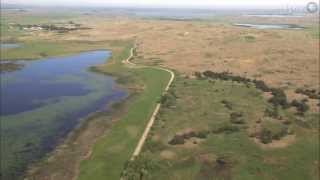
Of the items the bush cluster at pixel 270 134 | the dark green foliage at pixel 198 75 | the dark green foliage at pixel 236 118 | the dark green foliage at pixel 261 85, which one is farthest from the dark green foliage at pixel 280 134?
the dark green foliage at pixel 198 75

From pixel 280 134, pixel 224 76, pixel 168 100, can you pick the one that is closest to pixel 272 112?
pixel 280 134

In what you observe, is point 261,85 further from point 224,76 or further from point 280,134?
point 280,134

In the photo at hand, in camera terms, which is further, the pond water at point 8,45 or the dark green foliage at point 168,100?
the pond water at point 8,45

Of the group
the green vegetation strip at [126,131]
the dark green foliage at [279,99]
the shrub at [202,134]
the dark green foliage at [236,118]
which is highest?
the dark green foliage at [279,99]

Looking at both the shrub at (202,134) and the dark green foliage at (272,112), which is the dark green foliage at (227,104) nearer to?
the dark green foliage at (272,112)

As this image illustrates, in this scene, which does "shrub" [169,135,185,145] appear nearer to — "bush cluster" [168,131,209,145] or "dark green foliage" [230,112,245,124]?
"bush cluster" [168,131,209,145]

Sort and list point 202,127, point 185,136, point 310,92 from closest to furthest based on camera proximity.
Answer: point 185,136 < point 202,127 < point 310,92

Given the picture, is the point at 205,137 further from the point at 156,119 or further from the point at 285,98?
the point at 285,98
